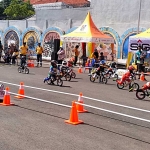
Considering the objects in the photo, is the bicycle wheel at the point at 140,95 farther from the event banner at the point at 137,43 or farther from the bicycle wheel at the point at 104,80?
the event banner at the point at 137,43

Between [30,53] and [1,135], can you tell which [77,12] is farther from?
[1,135]

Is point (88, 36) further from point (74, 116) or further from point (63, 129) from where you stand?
point (63, 129)

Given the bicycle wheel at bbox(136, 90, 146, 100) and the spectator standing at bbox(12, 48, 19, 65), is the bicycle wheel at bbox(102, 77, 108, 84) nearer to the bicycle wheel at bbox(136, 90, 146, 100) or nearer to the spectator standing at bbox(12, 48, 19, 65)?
the bicycle wheel at bbox(136, 90, 146, 100)

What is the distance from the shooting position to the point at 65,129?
26.5 feet

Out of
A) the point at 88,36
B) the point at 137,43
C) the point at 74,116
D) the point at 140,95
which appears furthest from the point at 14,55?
the point at 74,116

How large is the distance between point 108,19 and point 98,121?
2163 cm

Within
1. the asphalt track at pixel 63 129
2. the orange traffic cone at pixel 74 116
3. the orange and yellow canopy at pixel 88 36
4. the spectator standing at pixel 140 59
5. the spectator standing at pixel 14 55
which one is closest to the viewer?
the asphalt track at pixel 63 129

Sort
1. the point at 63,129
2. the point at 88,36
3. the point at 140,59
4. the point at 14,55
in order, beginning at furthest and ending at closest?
1. the point at 14,55
2. the point at 88,36
3. the point at 140,59
4. the point at 63,129

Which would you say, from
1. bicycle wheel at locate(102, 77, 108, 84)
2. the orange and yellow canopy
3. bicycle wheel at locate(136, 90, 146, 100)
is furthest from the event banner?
bicycle wheel at locate(136, 90, 146, 100)

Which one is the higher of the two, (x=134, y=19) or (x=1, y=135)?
(x=134, y=19)

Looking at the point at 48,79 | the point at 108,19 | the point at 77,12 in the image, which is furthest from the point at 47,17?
the point at 48,79

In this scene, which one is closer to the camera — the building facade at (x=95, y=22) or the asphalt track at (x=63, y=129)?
the asphalt track at (x=63, y=129)

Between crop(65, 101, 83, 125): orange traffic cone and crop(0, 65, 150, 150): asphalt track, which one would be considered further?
crop(65, 101, 83, 125): orange traffic cone

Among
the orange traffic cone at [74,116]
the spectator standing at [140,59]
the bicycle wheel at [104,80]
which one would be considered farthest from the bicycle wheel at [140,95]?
the spectator standing at [140,59]
